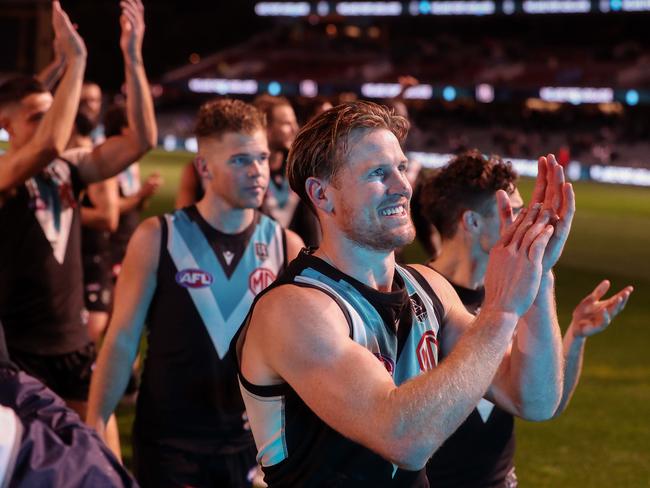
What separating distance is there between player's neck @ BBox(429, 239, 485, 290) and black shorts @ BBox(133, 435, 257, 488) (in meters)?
1.11

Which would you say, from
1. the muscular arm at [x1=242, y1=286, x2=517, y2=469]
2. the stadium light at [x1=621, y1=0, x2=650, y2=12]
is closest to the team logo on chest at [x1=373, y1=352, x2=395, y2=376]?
the muscular arm at [x1=242, y1=286, x2=517, y2=469]

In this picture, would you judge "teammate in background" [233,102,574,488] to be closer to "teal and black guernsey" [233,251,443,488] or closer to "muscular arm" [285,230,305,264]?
"teal and black guernsey" [233,251,443,488]

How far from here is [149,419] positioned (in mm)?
4656

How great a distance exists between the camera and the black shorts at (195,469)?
450 cm

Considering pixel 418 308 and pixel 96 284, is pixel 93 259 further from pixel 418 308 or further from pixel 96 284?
pixel 418 308

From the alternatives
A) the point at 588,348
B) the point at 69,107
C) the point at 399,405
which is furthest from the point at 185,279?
the point at 588,348

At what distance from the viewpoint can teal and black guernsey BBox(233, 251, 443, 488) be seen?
2779 mm

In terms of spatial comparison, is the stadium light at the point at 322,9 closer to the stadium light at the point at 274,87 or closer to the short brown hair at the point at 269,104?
the stadium light at the point at 274,87

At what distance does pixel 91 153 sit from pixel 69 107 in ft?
2.13

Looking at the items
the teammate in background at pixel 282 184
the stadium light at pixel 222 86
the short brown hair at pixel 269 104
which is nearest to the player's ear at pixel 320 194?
the teammate in background at pixel 282 184

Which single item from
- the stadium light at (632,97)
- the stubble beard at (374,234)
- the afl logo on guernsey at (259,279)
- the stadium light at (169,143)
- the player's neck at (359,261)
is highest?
the stubble beard at (374,234)

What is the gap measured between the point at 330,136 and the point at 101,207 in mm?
4970

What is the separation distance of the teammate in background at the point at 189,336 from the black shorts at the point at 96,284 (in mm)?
3731

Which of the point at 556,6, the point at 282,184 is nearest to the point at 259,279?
the point at 282,184
